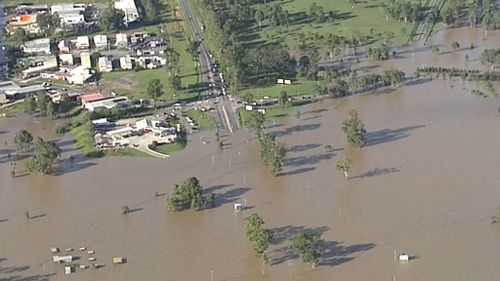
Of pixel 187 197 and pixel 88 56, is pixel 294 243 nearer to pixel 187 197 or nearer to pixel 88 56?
pixel 187 197

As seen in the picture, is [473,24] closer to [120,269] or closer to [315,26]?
[315,26]

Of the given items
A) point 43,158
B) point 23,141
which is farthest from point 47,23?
point 43,158

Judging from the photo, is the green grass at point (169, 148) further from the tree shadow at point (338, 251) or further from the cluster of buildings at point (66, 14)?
the cluster of buildings at point (66, 14)

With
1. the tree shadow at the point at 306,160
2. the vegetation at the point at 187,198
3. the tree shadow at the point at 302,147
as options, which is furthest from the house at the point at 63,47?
the vegetation at the point at 187,198

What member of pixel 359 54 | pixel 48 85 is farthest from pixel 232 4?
pixel 48 85

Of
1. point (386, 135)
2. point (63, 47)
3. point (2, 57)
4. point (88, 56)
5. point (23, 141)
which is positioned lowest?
point (386, 135)

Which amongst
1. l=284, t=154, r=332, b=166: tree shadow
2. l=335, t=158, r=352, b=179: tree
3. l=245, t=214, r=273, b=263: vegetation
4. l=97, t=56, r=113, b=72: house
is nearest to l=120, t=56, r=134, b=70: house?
l=97, t=56, r=113, b=72: house
